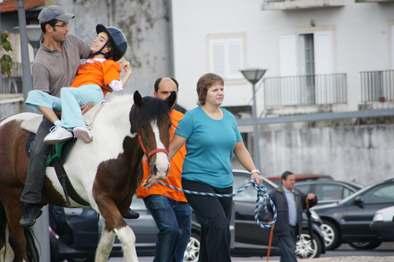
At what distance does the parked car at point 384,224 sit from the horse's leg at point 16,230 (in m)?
14.5

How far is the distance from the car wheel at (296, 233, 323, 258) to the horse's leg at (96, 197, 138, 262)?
14.9m

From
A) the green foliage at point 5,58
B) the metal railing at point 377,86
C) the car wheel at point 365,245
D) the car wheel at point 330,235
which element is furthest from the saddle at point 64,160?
the metal railing at point 377,86

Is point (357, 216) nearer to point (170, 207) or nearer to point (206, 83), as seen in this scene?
point (170, 207)

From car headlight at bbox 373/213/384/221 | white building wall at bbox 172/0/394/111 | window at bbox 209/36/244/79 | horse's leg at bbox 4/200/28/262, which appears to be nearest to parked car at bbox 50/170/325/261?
car headlight at bbox 373/213/384/221

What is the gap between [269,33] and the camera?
52.3 meters

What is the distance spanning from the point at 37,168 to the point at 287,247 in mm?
8316

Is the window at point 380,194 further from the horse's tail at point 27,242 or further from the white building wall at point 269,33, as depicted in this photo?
the white building wall at point 269,33

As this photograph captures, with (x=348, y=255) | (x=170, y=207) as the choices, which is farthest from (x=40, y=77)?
(x=348, y=255)

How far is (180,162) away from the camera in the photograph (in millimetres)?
14406

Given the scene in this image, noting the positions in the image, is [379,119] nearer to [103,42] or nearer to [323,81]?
[323,81]

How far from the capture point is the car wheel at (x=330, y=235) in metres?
31.5

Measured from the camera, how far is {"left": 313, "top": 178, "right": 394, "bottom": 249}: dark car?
31.2 m

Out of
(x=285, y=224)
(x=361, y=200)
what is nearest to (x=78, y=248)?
(x=285, y=224)

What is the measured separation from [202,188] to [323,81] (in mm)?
38150
